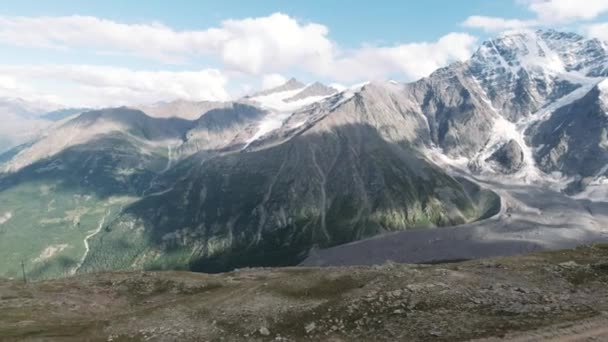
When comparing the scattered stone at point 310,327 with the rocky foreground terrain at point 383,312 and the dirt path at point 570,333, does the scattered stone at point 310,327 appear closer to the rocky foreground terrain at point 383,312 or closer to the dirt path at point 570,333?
the rocky foreground terrain at point 383,312

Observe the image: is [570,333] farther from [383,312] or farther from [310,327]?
[310,327]

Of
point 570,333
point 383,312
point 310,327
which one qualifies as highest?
point 383,312

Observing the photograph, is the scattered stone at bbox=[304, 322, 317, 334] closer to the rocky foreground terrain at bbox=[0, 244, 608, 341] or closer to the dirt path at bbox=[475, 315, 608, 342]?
the rocky foreground terrain at bbox=[0, 244, 608, 341]

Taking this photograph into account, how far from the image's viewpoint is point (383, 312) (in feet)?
142

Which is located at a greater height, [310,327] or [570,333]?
[310,327]

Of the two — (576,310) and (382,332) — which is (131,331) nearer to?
(382,332)

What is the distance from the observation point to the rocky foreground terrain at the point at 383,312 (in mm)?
37844

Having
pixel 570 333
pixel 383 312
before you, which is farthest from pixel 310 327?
pixel 570 333

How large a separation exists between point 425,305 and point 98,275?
276 feet

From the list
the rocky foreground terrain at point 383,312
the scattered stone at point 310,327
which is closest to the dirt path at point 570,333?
the rocky foreground terrain at point 383,312

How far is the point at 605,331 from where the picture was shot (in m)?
34.1

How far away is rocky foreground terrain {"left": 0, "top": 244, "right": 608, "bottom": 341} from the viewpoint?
37844mm

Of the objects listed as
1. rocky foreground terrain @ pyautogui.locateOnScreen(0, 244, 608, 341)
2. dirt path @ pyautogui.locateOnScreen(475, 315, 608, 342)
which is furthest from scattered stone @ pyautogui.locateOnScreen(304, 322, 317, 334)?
dirt path @ pyautogui.locateOnScreen(475, 315, 608, 342)

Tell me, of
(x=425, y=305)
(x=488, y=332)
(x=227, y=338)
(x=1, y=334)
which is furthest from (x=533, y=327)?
(x=1, y=334)
